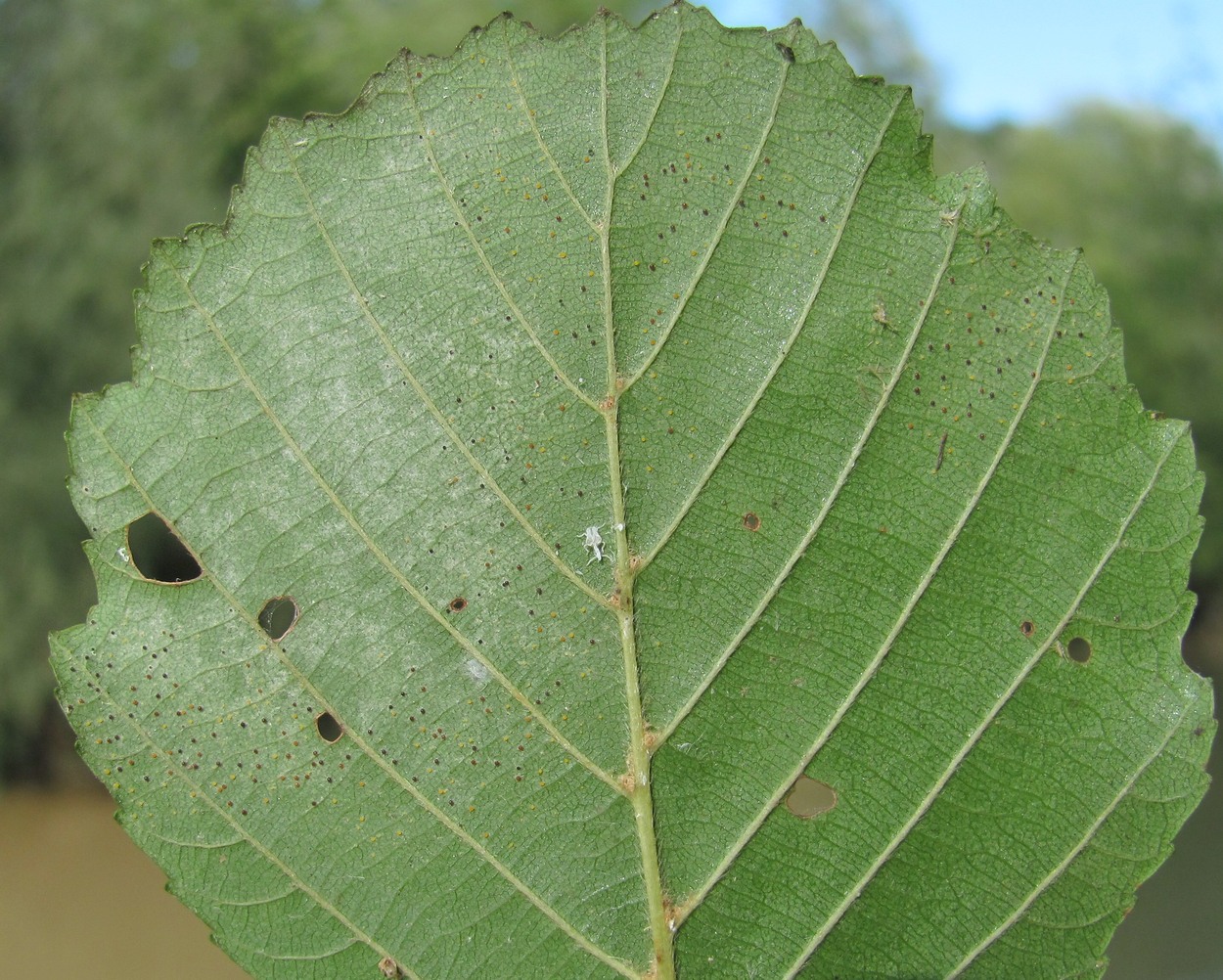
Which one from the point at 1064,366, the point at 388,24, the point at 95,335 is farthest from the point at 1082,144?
the point at 1064,366

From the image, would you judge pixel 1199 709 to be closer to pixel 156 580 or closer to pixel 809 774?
pixel 809 774

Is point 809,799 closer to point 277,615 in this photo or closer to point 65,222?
point 277,615

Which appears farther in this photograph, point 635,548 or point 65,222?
point 65,222

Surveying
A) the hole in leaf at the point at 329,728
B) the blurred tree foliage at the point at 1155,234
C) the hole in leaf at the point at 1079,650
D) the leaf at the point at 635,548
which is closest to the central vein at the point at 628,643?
the leaf at the point at 635,548

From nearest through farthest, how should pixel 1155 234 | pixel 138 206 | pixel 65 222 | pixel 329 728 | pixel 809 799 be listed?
pixel 329 728
pixel 809 799
pixel 65 222
pixel 138 206
pixel 1155 234

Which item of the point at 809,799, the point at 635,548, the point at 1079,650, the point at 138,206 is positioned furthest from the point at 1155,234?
the point at 635,548

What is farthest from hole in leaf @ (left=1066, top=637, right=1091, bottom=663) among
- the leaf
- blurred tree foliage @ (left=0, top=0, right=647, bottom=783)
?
blurred tree foliage @ (left=0, top=0, right=647, bottom=783)

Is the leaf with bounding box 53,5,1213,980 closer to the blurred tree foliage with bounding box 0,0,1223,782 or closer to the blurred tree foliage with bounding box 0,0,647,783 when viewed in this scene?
the blurred tree foliage with bounding box 0,0,1223,782
